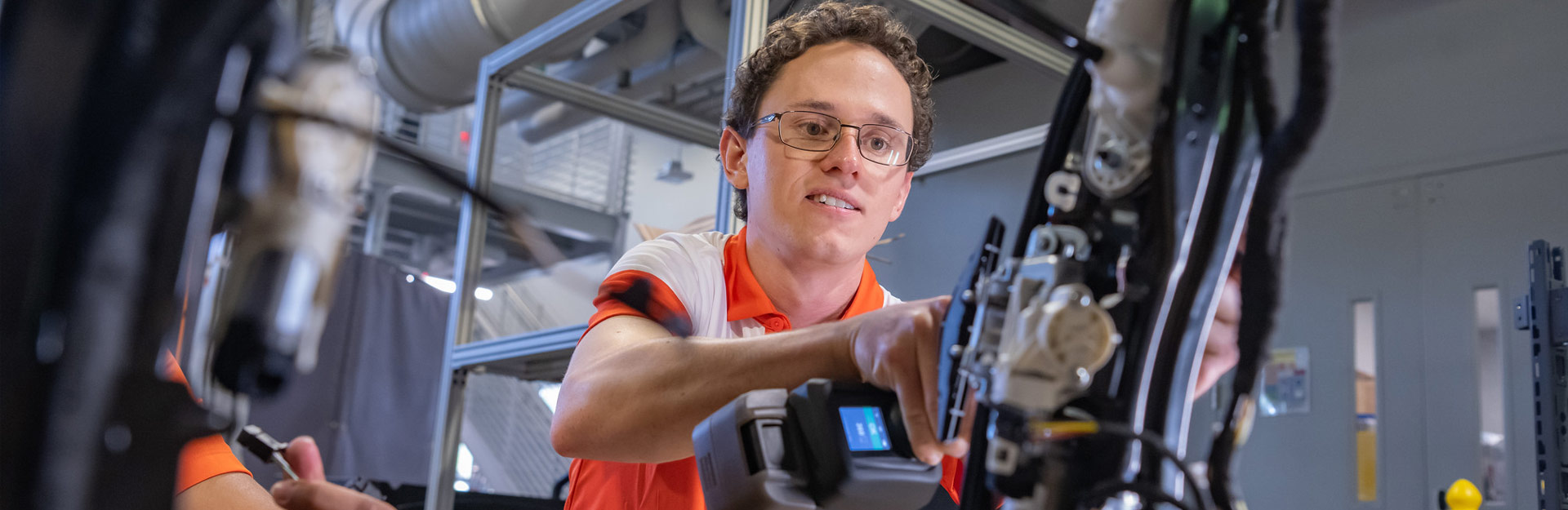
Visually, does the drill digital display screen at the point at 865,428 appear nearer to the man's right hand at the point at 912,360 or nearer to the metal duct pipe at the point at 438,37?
the man's right hand at the point at 912,360

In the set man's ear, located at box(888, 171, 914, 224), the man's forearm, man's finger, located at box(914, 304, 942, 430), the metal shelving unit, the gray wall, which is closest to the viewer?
man's finger, located at box(914, 304, 942, 430)

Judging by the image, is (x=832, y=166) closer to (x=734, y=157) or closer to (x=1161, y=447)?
(x=734, y=157)

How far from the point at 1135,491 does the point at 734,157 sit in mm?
939

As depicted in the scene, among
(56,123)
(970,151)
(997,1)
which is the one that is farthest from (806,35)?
(970,151)

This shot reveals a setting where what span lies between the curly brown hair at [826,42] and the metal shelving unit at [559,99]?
0.37 meters

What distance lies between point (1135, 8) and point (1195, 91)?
4 centimetres

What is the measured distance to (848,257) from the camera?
107 cm

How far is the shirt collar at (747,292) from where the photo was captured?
45.5 inches

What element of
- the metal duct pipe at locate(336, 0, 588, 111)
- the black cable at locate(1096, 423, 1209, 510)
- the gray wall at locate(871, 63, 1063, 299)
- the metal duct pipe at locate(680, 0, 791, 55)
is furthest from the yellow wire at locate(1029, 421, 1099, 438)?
the gray wall at locate(871, 63, 1063, 299)

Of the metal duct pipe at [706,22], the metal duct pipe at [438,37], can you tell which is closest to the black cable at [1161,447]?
the metal duct pipe at [438,37]

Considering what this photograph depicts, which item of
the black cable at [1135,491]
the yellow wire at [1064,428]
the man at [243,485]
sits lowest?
the man at [243,485]

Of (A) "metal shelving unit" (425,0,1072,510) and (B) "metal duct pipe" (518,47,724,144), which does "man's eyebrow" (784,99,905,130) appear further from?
(B) "metal duct pipe" (518,47,724,144)

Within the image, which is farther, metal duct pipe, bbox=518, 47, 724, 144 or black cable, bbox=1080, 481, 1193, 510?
metal duct pipe, bbox=518, 47, 724, 144

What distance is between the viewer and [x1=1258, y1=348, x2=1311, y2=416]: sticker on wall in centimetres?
309
